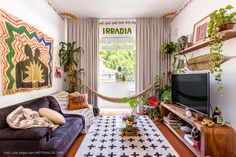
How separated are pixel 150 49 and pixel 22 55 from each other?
3055 mm

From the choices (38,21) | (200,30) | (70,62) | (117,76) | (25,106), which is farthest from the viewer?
(117,76)

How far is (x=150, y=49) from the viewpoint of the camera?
462 cm

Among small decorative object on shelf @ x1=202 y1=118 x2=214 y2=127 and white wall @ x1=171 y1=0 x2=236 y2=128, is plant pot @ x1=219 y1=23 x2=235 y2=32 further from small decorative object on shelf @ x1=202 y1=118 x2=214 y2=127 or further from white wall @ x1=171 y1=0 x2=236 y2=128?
small decorative object on shelf @ x1=202 y1=118 x2=214 y2=127

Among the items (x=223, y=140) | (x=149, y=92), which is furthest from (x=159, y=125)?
(x=223, y=140)

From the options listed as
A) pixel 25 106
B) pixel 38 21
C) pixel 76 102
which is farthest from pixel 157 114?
pixel 38 21

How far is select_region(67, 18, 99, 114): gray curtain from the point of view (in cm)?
460

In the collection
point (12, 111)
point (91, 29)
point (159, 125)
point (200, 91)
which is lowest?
point (159, 125)

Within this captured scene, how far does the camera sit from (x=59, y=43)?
4277mm

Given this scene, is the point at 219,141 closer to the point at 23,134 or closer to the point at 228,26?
the point at 228,26

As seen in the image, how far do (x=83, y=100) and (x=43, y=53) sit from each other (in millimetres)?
1198

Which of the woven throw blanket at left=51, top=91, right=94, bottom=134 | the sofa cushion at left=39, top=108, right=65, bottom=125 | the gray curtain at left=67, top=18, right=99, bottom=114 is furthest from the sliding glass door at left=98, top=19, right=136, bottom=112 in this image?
the sofa cushion at left=39, top=108, right=65, bottom=125

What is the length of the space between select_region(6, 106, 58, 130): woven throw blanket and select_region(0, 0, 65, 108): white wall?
27 cm

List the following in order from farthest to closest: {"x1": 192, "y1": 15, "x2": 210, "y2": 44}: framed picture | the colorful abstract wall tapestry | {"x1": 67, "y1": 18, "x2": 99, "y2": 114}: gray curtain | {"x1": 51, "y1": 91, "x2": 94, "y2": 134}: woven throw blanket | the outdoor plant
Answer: {"x1": 67, "y1": 18, "x2": 99, "y2": 114}: gray curtain < the outdoor plant < {"x1": 51, "y1": 91, "x2": 94, "y2": 134}: woven throw blanket < {"x1": 192, "y1": 15, "x2": 210, "y2": 44}: framed picture < the colorful abstract wall tapestry

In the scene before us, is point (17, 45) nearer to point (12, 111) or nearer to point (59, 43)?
point (12, 111)
